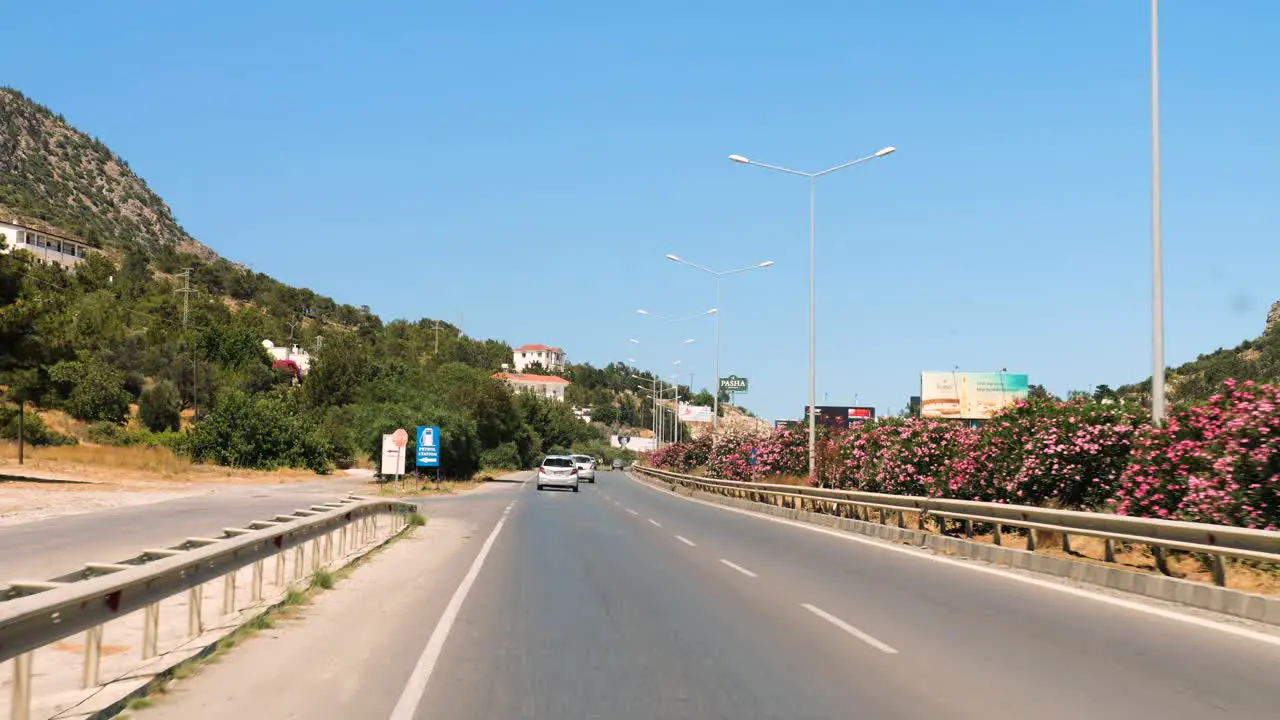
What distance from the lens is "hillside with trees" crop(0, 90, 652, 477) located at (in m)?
50.7

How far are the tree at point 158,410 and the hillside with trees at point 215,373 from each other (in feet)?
0.33

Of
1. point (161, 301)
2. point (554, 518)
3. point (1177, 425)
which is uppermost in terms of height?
point (161, 301)

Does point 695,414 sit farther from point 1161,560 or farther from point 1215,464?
point 1161,560

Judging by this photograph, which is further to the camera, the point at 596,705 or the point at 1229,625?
the point at 1229,625

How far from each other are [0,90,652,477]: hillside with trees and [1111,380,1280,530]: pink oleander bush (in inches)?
1422

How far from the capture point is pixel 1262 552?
12422 millimetres

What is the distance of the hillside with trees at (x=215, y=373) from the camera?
1994 inches

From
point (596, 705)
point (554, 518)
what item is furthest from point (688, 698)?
point (554, 518)

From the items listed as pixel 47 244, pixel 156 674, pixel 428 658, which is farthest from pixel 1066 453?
pixel 47 244

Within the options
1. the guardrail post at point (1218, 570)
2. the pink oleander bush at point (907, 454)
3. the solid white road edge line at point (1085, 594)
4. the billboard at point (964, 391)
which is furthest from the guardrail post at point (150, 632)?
the billboard at point (964, 391)

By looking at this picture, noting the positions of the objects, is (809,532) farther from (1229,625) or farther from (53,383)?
(53,383)

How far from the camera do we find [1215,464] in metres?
15.8

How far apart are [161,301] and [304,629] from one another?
12874cm

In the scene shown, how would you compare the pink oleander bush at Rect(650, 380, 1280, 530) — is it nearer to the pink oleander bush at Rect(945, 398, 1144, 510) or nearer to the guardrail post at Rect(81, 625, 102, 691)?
the pink oleander bush at Rect(945, 398, 1144, 510)
